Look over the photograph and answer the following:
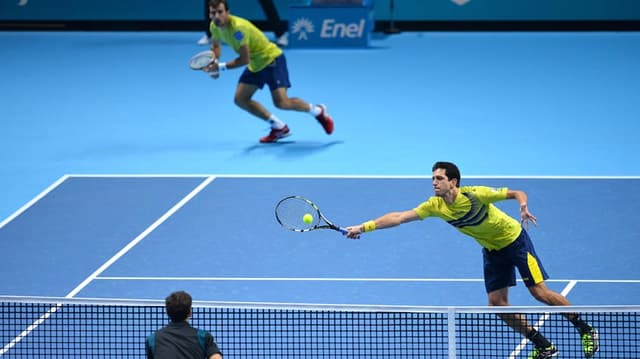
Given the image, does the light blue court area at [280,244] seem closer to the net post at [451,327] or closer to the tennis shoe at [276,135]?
the tennis shoe at [276,135]

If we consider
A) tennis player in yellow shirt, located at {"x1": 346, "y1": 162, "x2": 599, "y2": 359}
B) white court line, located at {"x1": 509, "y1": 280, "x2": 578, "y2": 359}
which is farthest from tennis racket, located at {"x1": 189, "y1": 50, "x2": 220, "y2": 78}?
tennis player in yellow shirt, located at {"x1": 346, "y1": 162, "x2": 599, "y2": 359}

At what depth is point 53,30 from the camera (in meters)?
24.4

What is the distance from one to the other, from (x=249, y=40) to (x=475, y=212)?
693 centimetres

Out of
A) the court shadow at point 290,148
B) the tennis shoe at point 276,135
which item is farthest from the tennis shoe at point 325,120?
the tennis shoe at point 276,135

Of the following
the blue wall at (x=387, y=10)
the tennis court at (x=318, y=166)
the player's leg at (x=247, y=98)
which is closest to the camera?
the tennis court at (x=318, y=166)

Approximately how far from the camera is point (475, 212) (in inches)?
350

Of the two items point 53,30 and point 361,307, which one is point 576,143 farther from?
point 53,30

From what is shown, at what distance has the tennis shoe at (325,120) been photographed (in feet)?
52.6

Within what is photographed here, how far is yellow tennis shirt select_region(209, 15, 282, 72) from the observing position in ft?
49.0

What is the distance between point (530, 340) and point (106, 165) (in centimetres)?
791

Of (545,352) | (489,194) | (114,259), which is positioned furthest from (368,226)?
(114,259)

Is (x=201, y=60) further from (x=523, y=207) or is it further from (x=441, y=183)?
(x=523, y=207)

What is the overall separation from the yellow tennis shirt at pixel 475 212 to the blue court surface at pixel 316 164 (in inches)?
63.7

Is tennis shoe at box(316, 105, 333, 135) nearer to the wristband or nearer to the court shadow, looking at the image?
the court shadow
